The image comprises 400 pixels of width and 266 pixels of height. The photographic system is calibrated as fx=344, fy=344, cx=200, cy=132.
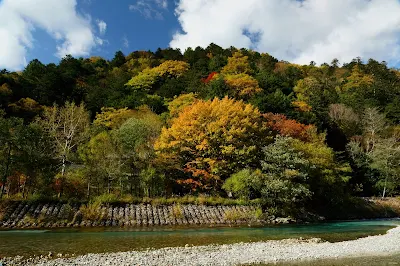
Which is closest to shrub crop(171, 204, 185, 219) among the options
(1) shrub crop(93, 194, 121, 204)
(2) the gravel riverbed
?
(1) shrub crop(93, 194, 121, 204)

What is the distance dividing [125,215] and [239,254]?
13.7 metres

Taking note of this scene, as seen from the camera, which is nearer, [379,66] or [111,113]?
[111,113]

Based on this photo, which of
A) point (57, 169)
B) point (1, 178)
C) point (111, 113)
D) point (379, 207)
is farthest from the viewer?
point (111, 113)

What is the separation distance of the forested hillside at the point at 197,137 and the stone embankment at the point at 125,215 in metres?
1.70

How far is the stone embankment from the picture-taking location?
23328 millimetres

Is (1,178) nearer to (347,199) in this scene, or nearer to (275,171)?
(275,171)

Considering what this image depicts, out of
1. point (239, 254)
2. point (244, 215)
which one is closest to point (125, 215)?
point (244, 215)

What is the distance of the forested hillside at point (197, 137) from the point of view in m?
28.9

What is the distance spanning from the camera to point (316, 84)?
70.1m

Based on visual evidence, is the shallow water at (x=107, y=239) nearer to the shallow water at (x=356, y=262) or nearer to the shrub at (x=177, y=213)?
the shrub at (x=177, y=213)

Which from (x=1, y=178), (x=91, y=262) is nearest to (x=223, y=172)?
(x=1, y=178)

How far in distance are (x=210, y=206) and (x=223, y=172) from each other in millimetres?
4071

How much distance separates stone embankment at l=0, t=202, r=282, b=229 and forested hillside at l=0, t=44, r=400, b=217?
1.70m

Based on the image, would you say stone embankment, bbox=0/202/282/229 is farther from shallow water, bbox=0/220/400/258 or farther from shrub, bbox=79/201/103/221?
shallow water, bbox=0/220/400/258
